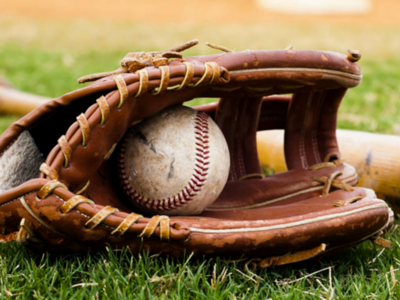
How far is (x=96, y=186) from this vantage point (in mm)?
2162

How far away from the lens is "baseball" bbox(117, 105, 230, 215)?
2.15 meters

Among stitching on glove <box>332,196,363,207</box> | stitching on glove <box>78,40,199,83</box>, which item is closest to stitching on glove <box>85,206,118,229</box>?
stitching on glove <box>78,40,199,83</box>

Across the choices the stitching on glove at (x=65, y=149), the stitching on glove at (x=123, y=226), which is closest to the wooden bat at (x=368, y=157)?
the stitching on glove at (x=123, y=226)

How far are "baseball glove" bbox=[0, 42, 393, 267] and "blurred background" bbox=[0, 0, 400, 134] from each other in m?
1.88

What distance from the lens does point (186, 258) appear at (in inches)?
75.7

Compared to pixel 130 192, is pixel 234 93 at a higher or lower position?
higher

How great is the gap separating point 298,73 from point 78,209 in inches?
40.6

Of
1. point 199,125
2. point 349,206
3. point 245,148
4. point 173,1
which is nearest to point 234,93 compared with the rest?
point 199,125

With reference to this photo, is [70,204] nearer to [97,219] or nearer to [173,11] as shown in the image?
[97,219]

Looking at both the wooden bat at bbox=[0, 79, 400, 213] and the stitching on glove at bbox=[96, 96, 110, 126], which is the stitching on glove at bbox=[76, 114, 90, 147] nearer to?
the stitching on glove at bbox=[96, 96, 110, 126]

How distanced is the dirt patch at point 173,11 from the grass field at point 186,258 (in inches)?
Result: 117

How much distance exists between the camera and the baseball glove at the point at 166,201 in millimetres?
1841

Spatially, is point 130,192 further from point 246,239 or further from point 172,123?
Result: point 246,239


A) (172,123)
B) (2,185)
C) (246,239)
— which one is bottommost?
(246,239)
